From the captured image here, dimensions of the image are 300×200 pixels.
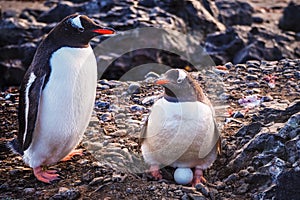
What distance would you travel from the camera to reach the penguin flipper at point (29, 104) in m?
3.69

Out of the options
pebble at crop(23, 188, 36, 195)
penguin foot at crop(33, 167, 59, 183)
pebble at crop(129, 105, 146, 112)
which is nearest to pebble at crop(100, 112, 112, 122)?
pebble at crop(129, 105, 146, 112)

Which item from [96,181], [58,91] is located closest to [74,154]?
[96,181]

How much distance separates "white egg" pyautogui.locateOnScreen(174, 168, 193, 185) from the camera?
362cm

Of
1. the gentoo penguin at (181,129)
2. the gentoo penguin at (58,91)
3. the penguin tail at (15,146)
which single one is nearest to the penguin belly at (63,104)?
the gentoo penguin at (58,91)

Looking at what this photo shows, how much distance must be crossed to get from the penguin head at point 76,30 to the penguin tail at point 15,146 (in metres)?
0.83

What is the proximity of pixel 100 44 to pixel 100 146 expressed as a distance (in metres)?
3.79

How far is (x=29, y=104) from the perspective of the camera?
373cm

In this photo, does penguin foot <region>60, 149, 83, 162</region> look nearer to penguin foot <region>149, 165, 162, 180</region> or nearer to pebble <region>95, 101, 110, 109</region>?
penguin foot <region>149, 165, 162, 180</region>

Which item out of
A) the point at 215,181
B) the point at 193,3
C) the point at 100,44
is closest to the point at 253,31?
the point at 193,3

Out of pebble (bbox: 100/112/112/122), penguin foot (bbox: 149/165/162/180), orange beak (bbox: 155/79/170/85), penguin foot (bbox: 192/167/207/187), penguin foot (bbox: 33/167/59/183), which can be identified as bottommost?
pebble (bbox: 100/112/112/122)

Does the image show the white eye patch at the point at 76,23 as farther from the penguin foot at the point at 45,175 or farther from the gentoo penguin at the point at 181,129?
the penguin foot at the point at 45,175

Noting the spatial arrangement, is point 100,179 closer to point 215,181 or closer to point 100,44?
point 215,181

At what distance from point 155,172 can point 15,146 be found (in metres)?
1.09

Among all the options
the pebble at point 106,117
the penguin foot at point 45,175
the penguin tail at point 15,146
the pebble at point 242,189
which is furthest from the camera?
the pebble at point 106,117
